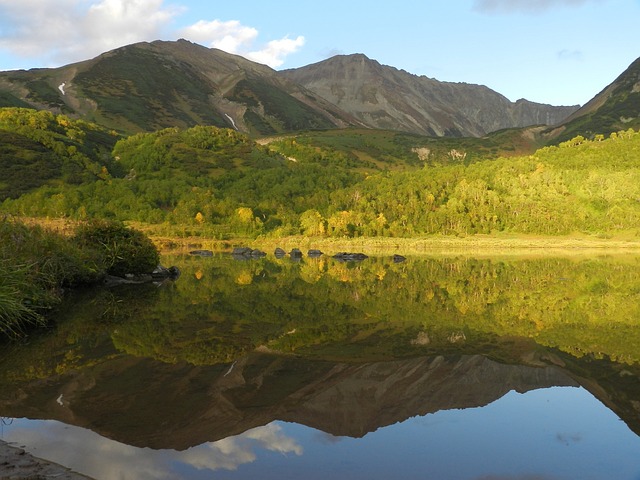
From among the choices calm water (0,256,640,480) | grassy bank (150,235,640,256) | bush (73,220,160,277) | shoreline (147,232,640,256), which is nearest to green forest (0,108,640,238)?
shoreline (147,232,640,256)

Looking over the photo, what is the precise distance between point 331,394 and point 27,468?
646 cm

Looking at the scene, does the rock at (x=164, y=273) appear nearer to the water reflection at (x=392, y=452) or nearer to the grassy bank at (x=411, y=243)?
the water reflection at (x=392, y=452)

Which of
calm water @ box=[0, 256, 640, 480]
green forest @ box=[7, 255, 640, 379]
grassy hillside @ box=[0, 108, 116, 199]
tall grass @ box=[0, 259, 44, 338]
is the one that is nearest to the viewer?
calm water @ box=[0, 256, 640, 480]

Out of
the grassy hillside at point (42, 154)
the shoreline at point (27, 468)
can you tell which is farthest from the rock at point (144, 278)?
the grassy hillside at point (42, 154)

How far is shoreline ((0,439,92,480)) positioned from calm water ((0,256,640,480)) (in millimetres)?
368

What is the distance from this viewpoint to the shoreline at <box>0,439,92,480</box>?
7406 mm

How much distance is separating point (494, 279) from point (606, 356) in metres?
26.1

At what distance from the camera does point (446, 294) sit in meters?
32.2

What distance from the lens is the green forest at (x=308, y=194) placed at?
139300mm

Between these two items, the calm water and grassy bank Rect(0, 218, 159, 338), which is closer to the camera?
the calm water

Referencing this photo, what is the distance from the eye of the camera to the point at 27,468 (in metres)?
7.66

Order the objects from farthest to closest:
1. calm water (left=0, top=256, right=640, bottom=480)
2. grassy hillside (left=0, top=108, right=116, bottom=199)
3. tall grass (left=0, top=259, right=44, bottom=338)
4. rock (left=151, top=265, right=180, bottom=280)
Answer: grassy hillside (left=0, top=108, right=116, bottom=199) → rock (left=151, top=265, right=180, bottom=280) → tall grass (left=0, top=259, right=44, bottom=338) → calm water (left=0, top=256, right=640, bottom=480)

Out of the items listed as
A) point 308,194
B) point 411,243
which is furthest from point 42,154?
point 411,243

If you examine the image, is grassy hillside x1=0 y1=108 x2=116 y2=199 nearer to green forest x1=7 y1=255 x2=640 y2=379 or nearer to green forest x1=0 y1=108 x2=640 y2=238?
green forest x1=0 y1=108 x2=640 y2=238
